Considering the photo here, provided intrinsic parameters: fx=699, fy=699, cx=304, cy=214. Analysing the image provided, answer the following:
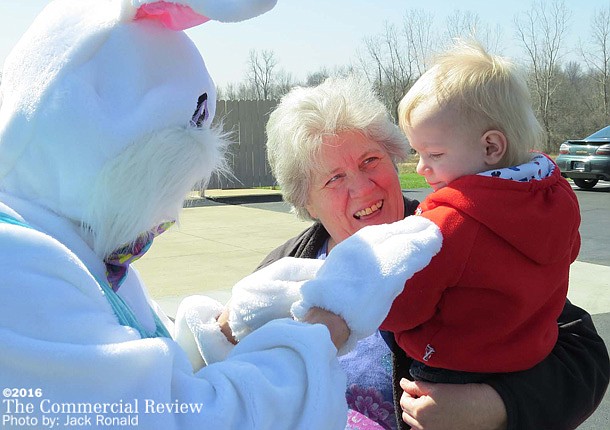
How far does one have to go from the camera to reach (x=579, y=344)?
Result: 205 centimetres

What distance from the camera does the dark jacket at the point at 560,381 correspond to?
1866 millimetres

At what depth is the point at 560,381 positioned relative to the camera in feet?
6.37

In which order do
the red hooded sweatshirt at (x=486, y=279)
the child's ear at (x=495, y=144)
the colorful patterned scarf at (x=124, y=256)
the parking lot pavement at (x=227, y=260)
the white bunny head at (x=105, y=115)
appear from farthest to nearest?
1. the parking lot pavement at (x=227, y=260)
2. the child's ear at (x=495, y=144)
3. the red hooded sweatshirt at (x=486, y=279)
4. the colorful patterned scarf at (x=124, y=256)
5. the white bunny head at (x=105, y=115)

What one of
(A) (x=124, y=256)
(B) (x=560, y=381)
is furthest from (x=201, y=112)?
(B) (x=560, y=381)

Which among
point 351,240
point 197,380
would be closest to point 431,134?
point 351,240

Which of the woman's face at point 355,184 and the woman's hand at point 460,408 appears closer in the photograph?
the woman's hand at point 460,408

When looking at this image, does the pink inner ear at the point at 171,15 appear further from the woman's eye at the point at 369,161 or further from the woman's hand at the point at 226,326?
the woman's eye at the point at 369,161

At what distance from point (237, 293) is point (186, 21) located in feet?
2.11

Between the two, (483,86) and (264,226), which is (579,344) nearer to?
(483,86)

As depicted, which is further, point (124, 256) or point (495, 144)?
point (495, 144)

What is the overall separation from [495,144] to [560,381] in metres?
0.68

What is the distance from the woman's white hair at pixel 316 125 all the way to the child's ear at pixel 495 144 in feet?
2.16

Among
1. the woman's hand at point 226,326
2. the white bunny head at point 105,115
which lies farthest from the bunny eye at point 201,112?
the woman's hand at point 226,326

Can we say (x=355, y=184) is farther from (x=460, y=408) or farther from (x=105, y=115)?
(x=105, y=115)
